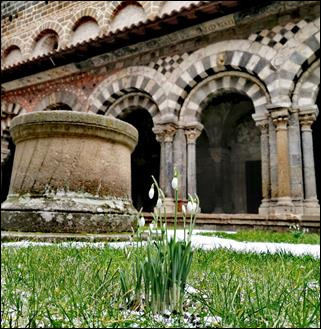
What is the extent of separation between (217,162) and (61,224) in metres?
8.76

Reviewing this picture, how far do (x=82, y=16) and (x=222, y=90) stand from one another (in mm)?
6941

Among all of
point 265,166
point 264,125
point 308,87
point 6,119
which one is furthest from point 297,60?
point 6,119

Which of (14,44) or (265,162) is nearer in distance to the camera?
(265,162)

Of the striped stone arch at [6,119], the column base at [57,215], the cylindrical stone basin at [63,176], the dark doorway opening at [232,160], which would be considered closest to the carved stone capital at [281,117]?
the dark doorway opening at [232,160]

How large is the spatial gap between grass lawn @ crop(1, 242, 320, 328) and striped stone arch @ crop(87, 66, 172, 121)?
274 inches

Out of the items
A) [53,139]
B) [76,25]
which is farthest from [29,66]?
[53,139]

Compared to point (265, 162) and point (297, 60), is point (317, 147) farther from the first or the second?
point (297, 60)

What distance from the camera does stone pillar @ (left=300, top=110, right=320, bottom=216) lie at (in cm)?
727

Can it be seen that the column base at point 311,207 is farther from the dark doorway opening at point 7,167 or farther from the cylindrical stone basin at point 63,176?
the dark doorway opening at point 7,167

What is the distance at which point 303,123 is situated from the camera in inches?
303

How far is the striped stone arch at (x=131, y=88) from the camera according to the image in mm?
9336

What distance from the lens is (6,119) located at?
12.7m

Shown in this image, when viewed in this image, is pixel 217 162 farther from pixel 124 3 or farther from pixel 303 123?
pixel 124 3

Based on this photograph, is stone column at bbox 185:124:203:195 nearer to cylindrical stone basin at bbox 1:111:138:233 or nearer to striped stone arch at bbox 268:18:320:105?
striped stone arch at bbox 268:18:320:105
